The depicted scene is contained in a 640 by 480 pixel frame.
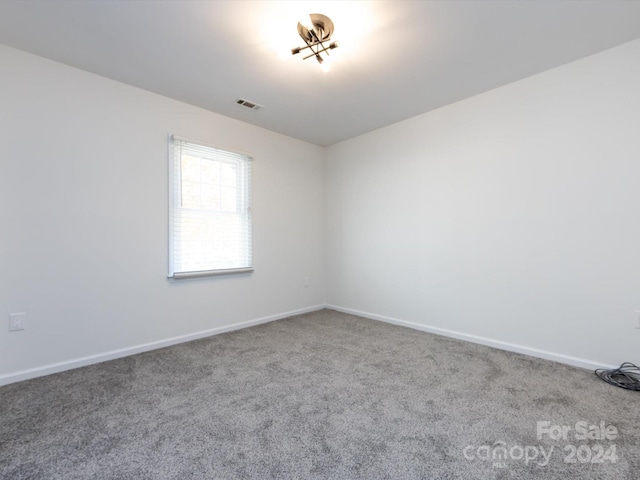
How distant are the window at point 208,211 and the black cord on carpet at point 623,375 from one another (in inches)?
136

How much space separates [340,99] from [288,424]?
2911mm

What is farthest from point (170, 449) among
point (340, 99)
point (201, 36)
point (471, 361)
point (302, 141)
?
point (302, 141)

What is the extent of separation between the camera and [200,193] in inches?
127

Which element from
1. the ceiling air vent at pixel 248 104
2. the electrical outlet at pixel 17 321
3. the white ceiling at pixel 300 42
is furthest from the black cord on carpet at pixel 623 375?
the electrical outlet at pixel 17 321

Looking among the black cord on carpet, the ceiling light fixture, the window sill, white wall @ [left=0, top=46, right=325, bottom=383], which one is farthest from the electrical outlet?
the black cord on carpet

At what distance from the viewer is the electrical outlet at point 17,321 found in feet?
7.29

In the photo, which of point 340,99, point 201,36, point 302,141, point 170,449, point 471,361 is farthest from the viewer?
point 302,141

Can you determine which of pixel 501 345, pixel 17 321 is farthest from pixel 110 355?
pixel 501 345

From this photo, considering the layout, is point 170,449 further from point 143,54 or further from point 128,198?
point 143,54

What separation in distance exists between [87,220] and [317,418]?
2.50 meters

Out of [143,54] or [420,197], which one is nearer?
[143,54]

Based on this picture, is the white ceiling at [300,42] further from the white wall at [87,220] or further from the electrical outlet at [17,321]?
the electrical outlet at [17,321]

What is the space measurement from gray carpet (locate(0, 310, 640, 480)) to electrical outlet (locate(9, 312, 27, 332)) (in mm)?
417

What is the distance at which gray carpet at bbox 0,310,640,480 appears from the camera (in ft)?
4.55
